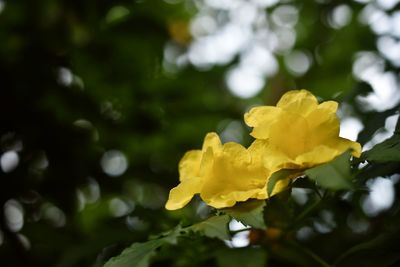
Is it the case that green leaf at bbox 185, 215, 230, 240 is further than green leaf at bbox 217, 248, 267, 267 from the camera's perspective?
No

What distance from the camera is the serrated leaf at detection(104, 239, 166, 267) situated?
2.31ft

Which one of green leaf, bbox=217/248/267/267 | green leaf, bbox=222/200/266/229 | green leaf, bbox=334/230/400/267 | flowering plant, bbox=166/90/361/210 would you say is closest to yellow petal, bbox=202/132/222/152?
flowering plant, bbox=166/90/361/210

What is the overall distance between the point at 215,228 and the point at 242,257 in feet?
0.81

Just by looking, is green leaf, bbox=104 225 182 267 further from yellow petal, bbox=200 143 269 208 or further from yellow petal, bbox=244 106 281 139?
yellow petal, bbox=244 106 281 139

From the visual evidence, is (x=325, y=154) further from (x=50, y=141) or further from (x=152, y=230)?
(x=50, y=141)

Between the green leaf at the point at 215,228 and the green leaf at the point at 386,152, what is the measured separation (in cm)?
23

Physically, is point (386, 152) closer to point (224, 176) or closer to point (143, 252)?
point (224, 176)

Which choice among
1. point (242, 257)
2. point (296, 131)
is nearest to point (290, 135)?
point (296, 131)

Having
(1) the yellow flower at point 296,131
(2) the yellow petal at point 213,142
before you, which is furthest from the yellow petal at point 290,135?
(2) the yellow petal at point 213,142

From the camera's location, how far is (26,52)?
1.70m

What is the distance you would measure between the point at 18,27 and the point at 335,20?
4.60 ft

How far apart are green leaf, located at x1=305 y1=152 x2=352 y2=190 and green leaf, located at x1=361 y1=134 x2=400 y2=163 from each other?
71 millimetres

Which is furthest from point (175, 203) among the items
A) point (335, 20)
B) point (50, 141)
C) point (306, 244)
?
point (335, 20)

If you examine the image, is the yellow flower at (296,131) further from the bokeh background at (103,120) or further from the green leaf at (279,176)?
the bokeh background at (103,120)
